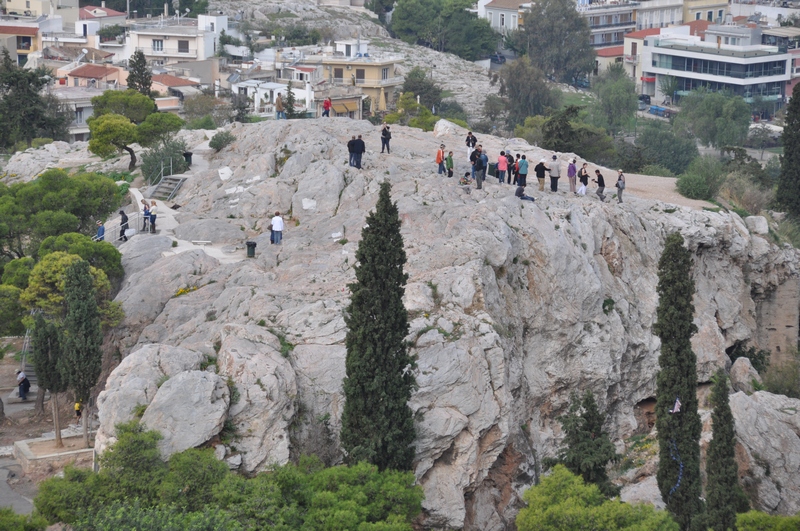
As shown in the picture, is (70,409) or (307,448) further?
(70,409)

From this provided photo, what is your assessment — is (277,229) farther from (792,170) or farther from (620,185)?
(792,170)

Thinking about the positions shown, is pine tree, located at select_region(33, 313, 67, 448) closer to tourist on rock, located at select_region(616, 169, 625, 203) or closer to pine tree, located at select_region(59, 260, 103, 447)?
pine tree, located at select_region(59, 260, 103, 447)

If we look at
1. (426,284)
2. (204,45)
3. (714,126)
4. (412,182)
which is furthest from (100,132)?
(714,126)

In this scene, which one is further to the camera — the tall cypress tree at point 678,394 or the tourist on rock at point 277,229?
the tourist on rock at point 277,229

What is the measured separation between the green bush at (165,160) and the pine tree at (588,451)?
2110 centimetres

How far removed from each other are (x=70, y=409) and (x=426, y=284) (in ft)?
36.5

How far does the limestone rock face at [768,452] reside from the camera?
38938 mm

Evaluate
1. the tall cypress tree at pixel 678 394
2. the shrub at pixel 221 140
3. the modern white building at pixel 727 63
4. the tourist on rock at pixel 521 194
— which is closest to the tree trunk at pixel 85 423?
the tall cypress tree at pixel 678 394

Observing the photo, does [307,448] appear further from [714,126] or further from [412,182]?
[714,126]

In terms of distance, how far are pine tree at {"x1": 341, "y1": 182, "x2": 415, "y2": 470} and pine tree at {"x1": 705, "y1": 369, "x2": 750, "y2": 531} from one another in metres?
7.19

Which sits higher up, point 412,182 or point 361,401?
point 412,182

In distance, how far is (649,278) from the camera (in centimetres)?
4562

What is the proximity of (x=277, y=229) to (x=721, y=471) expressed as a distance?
Answer: 15.4 metres

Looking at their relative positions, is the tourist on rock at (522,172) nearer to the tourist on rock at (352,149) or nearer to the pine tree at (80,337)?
the tourist on rock at (352,149)
